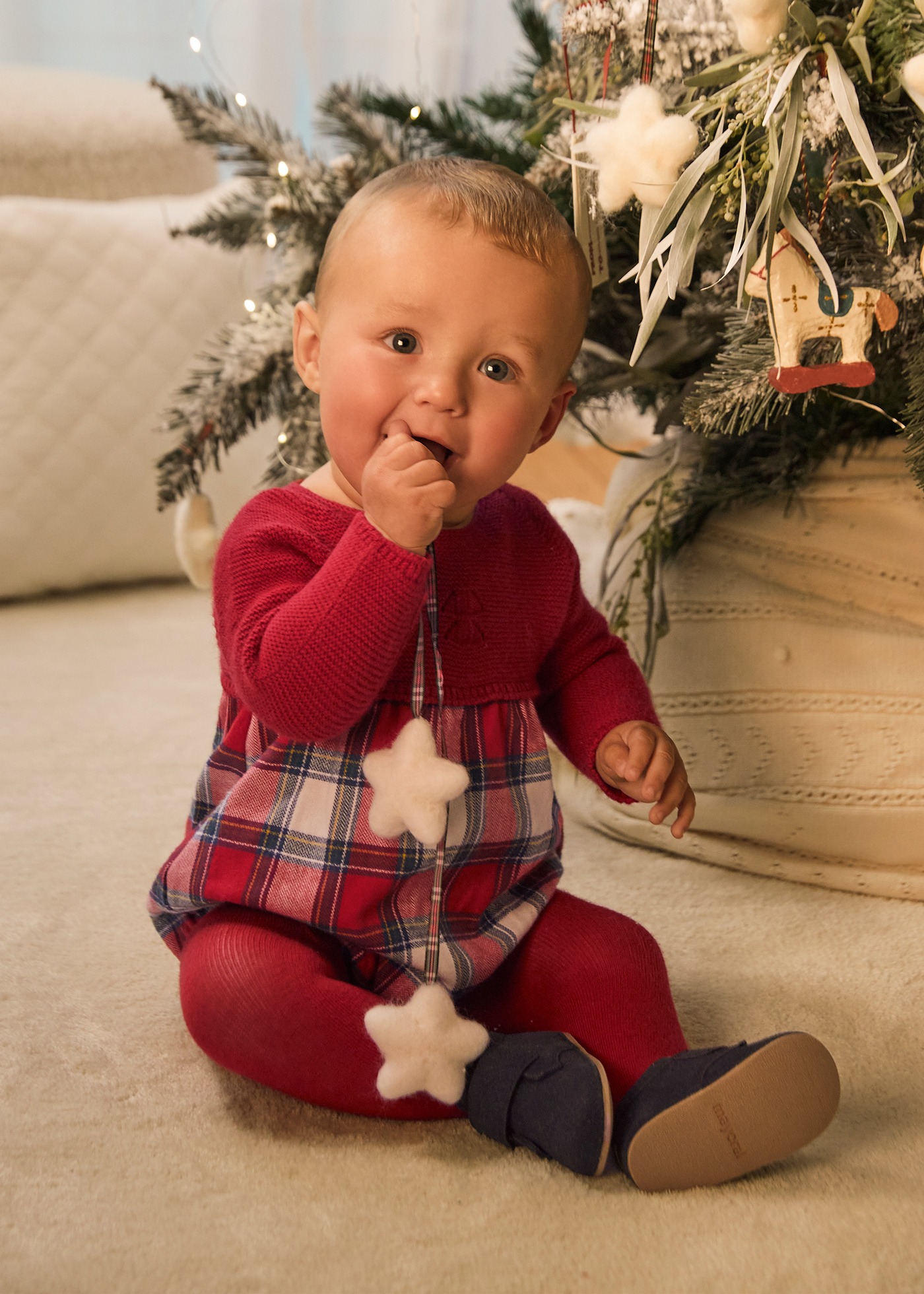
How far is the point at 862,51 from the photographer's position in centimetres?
63

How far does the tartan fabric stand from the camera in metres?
0.69

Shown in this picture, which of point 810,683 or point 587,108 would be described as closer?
point 587,108

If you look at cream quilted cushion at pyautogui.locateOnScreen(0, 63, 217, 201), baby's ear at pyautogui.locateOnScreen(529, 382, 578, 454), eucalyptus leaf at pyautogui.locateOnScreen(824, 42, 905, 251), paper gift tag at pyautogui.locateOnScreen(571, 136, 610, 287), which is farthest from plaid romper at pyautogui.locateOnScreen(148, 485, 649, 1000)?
cream quilted cushion at pyautogui.locateOnScreen(0, 63, 217, 201)

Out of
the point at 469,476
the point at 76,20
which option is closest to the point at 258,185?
the point at 469,476

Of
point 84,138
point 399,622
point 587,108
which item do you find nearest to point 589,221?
point 587,108

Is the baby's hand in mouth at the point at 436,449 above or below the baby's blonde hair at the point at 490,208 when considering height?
below

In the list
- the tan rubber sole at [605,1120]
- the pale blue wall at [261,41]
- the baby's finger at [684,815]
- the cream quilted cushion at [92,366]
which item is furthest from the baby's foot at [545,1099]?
the pale blue wall at [261,41]

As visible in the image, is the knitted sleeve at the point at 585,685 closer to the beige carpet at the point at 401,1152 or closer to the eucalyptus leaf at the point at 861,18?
the beige carpet at the point at 401,1152

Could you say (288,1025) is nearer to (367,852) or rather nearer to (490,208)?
(367,852)

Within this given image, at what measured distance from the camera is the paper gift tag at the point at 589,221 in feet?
2.44

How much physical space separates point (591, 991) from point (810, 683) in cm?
36

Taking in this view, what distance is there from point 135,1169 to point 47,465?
138 centimetres

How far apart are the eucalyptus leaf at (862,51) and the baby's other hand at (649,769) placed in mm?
400

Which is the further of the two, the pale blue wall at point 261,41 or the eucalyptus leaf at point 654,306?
the pale blue wall at point 261,41
